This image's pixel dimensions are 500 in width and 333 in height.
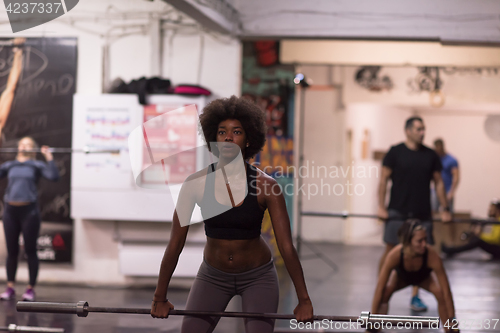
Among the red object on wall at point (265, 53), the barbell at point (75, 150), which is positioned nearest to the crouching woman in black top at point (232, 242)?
the barbell at point (75, 150)

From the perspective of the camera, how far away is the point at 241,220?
246 centimetres

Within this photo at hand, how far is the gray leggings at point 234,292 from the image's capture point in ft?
8.11

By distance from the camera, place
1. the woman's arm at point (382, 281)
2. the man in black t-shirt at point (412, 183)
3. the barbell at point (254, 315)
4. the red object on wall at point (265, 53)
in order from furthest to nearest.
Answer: the red object on wall at point (265, 53) < the man in black t-shirt at point (412, 183) < the woman's arm at point (382, 281) < the barbell at point (254, 315)

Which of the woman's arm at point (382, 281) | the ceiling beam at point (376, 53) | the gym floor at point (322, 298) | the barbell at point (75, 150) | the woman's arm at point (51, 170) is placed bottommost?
the gym floor at point (322, 298)

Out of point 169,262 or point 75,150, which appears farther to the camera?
point 75,150

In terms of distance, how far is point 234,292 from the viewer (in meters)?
2.56

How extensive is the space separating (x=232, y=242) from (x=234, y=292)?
25 cm

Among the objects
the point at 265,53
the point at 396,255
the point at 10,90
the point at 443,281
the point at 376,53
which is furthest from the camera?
the point at 376,53

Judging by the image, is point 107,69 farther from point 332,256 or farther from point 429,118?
point 429,118

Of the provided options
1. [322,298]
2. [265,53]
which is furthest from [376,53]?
[322,298]

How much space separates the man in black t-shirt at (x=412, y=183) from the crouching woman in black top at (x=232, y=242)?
241 cm

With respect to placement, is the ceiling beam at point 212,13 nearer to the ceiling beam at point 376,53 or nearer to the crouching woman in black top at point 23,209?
the crouching woman in black top at point 23,209

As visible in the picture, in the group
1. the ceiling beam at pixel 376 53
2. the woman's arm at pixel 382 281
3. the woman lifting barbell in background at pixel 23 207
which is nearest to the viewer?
the woman's arm at pixel 382 281

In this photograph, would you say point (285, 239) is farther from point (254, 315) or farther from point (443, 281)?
point (443, 281)
